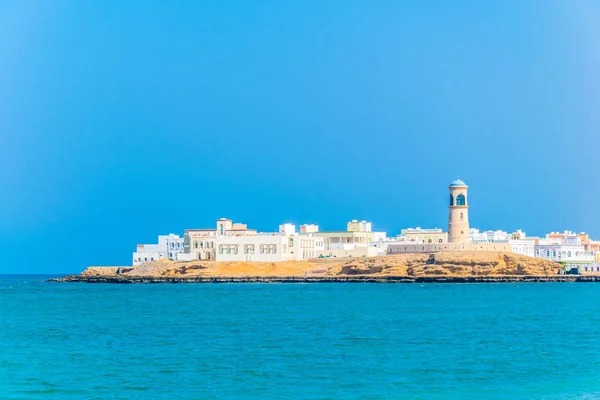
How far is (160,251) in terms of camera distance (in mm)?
103750

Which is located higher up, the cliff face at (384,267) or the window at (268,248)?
the window at (268,248)

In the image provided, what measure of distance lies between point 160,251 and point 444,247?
2991 centimetres

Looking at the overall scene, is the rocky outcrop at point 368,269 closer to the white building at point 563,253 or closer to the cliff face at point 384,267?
the cliff face at point 384,267

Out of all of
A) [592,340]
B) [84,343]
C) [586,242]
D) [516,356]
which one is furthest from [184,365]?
[586,242]

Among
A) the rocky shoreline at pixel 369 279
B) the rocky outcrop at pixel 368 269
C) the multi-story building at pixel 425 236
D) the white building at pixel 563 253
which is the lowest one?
the rocky shoreline at pixel 369 279

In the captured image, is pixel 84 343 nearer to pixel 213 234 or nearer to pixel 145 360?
pixel 145 360

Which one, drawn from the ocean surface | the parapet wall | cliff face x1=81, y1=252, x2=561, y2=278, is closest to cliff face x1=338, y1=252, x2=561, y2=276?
cliff face x1=81, y1=252, x2=561, y2=278

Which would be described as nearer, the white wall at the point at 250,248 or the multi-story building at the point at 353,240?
the white wall at the point at 250,248

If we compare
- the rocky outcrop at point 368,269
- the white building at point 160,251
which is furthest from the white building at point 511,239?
the white building at point 160,251

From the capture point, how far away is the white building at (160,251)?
103375 millimetres

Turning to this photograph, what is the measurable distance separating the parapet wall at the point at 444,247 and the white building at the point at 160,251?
21763 mm

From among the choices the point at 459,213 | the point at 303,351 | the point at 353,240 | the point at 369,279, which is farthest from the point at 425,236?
the point at 303,351

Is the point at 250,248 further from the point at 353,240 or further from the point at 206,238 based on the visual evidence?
the point at 353,240

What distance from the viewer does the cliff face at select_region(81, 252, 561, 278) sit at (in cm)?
8575
